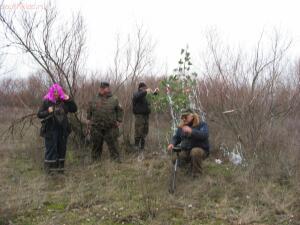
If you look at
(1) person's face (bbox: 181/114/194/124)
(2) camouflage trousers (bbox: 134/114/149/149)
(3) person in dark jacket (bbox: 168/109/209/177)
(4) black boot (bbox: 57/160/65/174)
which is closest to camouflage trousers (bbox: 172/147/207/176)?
(3) person in dark jacket (bbox: 168/109/209/177)

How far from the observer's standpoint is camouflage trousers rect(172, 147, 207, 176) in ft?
16.9

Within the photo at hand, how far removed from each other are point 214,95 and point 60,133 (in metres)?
3.06

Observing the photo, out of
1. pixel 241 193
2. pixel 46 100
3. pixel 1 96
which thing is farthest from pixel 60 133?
pixel 1 96

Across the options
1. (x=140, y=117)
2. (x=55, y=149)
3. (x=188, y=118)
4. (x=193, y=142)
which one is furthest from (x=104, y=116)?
(x=193, y=142)

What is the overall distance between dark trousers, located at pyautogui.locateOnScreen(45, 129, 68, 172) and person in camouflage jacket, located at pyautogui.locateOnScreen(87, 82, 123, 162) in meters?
0.66

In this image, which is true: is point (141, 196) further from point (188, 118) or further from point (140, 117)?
point (140, 117)

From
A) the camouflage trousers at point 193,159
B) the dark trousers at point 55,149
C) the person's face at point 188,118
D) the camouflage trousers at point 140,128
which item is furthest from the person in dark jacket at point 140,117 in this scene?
the camouflage trousers at point 193,159

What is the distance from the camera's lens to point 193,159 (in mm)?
5199

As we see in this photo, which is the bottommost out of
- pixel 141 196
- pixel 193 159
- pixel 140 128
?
pixel 141 196

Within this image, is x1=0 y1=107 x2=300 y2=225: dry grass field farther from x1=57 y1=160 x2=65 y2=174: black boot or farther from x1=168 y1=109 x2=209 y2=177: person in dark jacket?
x1=168 y1=109 x2=209 y2=177: person in dark jacket

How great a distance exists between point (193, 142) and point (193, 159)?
0.83 feet

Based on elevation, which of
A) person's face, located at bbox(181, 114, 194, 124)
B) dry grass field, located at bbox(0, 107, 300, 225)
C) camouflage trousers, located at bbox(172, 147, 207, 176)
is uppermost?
person's face, located at bbox(181, 114, 194, 124)

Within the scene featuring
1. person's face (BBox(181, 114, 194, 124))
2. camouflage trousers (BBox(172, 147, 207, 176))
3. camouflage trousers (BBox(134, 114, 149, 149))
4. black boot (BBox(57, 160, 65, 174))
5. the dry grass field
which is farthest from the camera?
camouflage trousers (BBox(134, 114, 149, 149))

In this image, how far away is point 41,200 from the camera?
4625mm
